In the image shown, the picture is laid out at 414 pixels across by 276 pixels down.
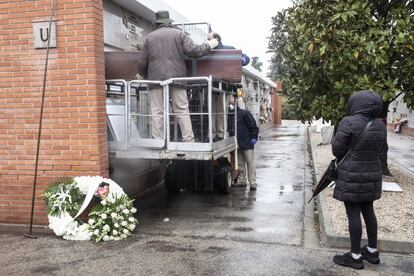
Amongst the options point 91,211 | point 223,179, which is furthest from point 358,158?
point 223,179

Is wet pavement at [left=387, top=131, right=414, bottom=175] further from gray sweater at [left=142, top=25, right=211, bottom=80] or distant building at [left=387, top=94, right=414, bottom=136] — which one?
gray sweater at [left=142, top=25, right=211, bottom=80]

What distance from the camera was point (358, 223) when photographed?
4.54m

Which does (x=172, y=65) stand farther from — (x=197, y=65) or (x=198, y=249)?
(x=198, y=249)

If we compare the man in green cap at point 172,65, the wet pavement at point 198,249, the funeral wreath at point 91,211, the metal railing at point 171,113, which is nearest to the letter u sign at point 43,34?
the metal railing at point 171,113

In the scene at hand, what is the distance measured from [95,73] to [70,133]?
34.3 inches

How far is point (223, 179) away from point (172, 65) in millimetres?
2808

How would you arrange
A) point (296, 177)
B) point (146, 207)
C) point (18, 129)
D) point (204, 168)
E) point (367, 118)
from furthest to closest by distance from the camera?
point (296, 177), point (204, 168), point (146, 207), point (18, 129), point (367, 118)

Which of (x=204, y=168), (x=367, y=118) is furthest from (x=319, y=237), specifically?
(x=204, y=168)

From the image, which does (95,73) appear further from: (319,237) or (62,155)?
(319,237)

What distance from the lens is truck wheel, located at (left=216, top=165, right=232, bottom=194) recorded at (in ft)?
26.3

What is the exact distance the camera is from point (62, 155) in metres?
5.95

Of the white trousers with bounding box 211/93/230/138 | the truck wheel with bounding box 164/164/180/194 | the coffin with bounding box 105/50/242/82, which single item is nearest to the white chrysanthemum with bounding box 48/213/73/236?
the coffin with bounding box 105/50/242/82

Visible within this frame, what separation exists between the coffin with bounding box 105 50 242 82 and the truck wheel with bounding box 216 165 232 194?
216cm

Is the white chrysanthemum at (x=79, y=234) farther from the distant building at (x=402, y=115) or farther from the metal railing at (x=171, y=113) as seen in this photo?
the distant building at (x=402, y=115)
